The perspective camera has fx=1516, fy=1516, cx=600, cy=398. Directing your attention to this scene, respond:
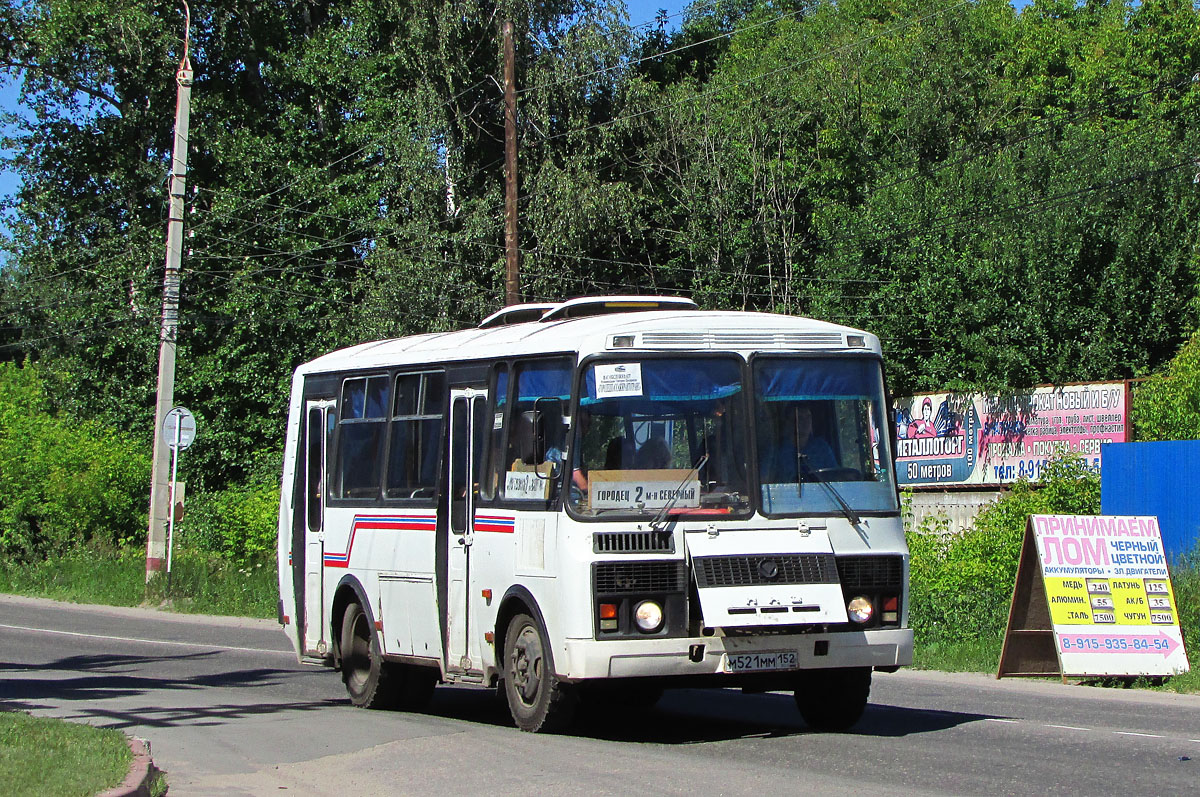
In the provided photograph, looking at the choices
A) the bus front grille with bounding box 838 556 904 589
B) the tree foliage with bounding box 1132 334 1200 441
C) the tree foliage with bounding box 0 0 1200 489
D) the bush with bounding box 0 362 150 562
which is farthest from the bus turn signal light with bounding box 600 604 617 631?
the bush with bounding box 0 362 150 562

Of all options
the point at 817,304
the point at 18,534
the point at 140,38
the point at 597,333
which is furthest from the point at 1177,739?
the point at 140,38

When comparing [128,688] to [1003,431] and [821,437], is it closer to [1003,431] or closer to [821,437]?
[821,437]

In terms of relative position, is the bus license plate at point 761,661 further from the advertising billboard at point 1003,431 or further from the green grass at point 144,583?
the advertising billboard at point 1003,431

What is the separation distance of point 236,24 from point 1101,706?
3703 centimetres

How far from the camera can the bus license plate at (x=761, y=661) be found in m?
9.78

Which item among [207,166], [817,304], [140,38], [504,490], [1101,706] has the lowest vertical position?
[1101,706]

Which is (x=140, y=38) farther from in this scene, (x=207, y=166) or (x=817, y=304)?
(x=817, y=304)

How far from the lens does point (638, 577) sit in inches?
385

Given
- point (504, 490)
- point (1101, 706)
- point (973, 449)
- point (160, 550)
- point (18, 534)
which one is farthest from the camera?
point (18, 534)

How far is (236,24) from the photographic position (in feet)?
144

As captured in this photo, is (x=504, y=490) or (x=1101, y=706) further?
(x=1101, y=706)

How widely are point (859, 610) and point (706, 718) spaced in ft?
7.45

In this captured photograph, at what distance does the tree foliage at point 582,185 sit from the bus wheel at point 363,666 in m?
20.5

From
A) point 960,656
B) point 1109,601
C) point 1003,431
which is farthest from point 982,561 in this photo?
point 1003,431
